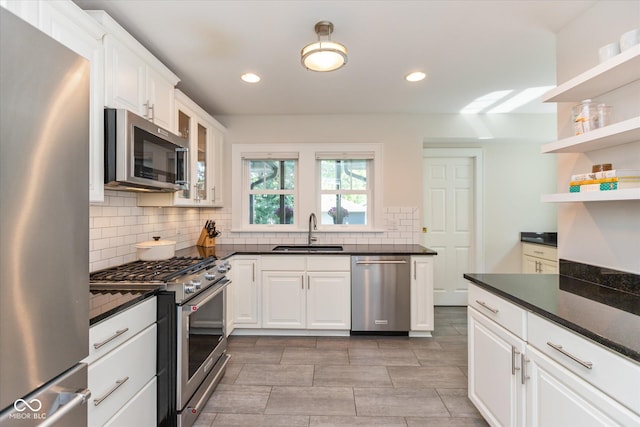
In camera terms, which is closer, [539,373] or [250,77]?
[539,373]

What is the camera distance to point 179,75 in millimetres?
2584

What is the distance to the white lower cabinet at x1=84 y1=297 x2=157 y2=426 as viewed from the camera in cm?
119

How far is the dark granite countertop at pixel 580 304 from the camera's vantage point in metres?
0.98

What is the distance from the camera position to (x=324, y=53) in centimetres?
179

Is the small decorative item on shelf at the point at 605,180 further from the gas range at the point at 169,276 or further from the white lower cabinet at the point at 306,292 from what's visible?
the gas range at the point at 169,276

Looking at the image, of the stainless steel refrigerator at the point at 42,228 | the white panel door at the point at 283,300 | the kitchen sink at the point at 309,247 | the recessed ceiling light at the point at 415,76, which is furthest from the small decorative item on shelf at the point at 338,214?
the stainless steel refrigerator at the point at 42,228

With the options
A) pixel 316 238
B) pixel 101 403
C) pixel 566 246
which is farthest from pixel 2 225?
pixel 316 238

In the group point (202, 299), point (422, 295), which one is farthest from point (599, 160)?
point (202, 299)

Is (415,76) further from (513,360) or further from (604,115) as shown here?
(513,360)

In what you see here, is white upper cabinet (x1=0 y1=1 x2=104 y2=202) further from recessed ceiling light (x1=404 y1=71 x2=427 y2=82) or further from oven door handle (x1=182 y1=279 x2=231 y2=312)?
recessed ceiling light (x1=404 y1=71 x2=427 y2=82)

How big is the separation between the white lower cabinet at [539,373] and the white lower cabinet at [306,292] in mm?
1431

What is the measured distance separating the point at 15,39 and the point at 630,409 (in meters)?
1.95

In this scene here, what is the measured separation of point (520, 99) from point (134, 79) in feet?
11.4

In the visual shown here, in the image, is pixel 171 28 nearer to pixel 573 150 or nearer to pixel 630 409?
pixel 573 150
